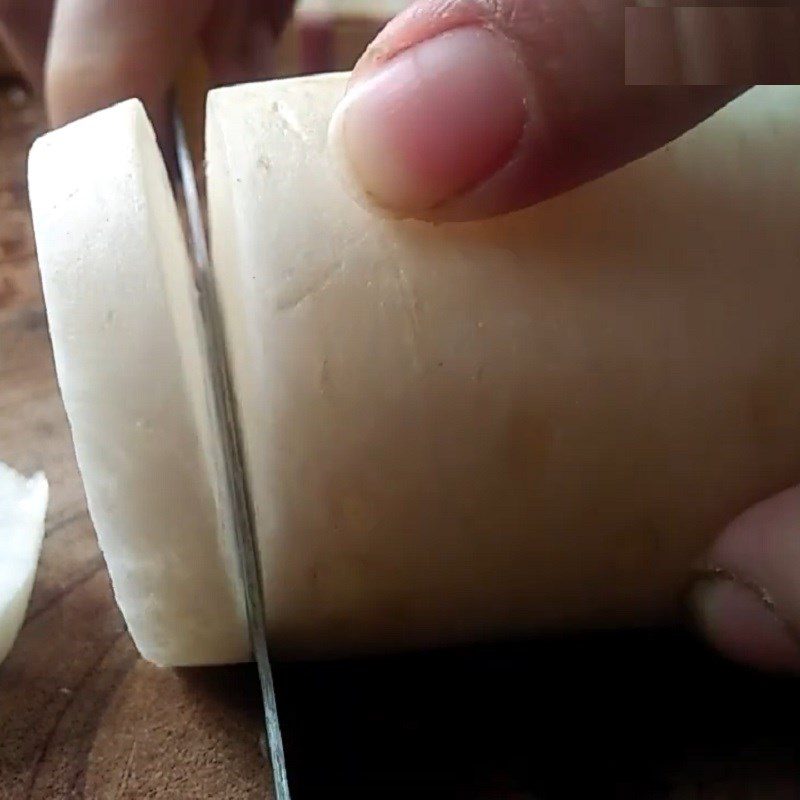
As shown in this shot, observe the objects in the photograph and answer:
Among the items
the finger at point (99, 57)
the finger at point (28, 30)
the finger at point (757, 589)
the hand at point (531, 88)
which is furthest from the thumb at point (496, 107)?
the finger at point (28, 30)

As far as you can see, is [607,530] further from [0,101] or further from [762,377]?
[0,101]

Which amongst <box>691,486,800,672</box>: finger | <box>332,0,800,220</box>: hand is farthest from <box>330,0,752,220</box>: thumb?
<box>691,486,800,672</box>: finger

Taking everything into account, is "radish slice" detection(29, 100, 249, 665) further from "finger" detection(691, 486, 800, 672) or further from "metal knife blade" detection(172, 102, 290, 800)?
"finger" detection(691, 486, 800, 672)

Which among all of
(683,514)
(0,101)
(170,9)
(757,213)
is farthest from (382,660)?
(0,101)

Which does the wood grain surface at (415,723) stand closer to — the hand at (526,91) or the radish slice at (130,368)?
the radish slice at (130,368)

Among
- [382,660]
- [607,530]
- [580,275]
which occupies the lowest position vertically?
[382,660]

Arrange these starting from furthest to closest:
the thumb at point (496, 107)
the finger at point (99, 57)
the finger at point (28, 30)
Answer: the finger at point (28, 30), the finger at point (99, 57), the thumb at point (496, 107)
